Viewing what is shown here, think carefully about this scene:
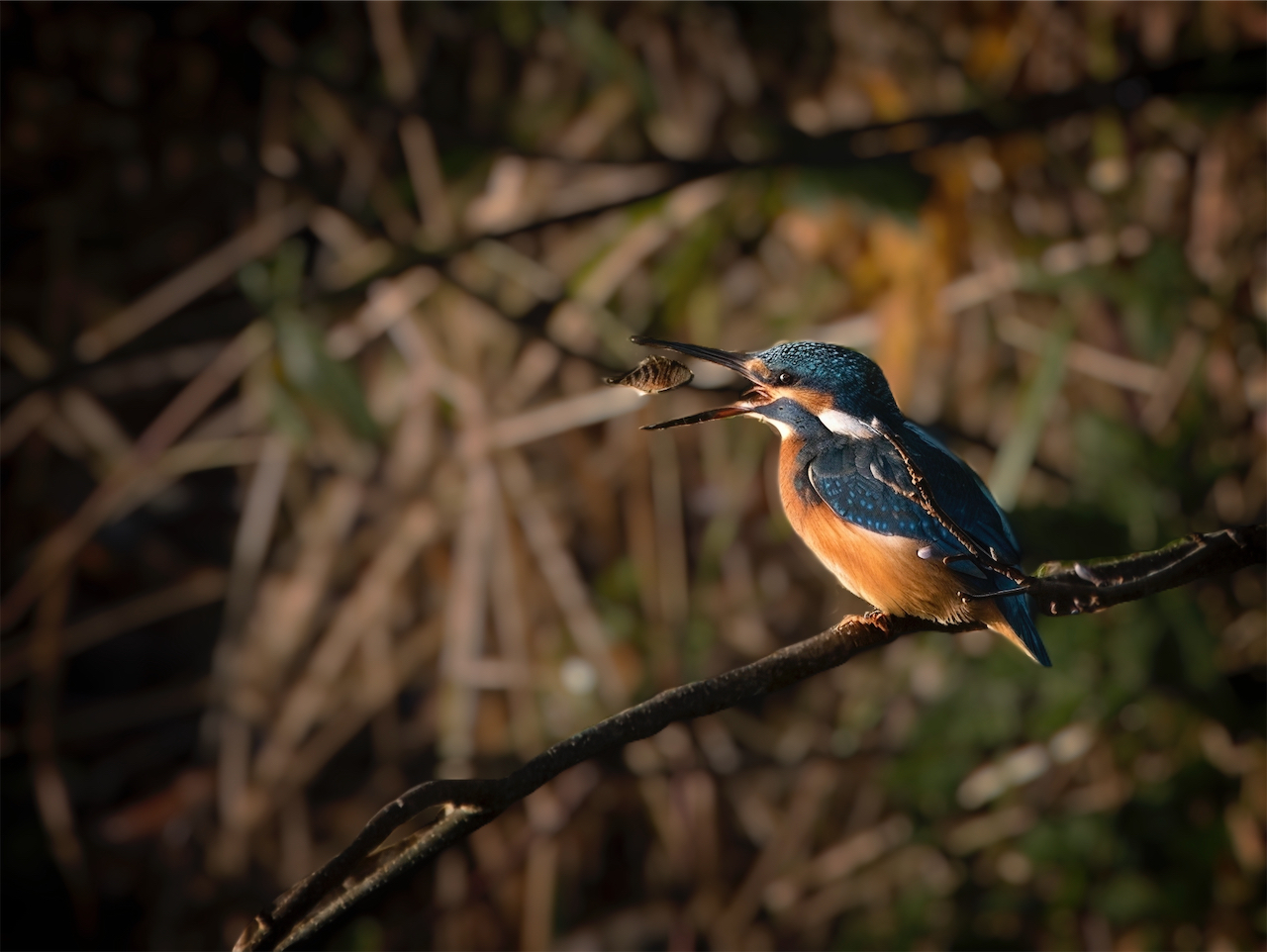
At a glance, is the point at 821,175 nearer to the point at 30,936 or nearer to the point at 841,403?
the point at 841,403

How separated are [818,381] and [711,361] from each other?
98 millimetres

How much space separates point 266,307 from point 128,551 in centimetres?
90

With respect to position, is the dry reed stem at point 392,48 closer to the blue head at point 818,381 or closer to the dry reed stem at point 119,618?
the dry reed stem at point 119,618

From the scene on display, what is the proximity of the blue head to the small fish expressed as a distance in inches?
6.6

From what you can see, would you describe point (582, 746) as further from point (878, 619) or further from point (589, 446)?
point (589, 446)

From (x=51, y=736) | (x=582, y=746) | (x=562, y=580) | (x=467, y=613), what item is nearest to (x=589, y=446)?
(x=562, y=580)

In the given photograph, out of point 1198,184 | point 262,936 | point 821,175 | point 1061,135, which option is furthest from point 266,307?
point 1198,184

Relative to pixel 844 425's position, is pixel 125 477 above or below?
above

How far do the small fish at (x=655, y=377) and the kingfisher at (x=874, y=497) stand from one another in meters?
0.17

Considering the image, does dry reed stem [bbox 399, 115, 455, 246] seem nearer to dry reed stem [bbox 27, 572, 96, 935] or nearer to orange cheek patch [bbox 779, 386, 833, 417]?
dry reed stem [bbox 27, 572, 96, 935]

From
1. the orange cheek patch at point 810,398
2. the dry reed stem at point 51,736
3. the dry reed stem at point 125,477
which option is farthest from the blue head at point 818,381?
the dry reed stem at point 51,736

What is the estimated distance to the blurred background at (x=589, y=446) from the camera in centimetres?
184

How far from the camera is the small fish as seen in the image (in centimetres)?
54

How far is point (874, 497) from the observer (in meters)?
0.75
